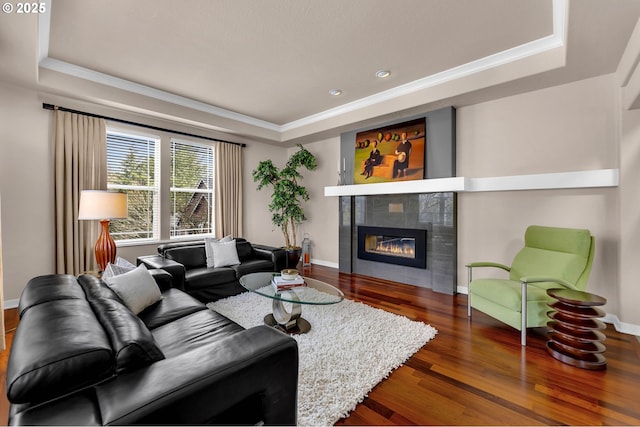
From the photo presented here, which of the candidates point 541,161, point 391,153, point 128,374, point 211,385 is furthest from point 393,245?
point 128,374

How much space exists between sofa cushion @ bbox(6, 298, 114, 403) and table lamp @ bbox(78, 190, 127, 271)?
7.02 feet

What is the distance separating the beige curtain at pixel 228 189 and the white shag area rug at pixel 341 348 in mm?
1931

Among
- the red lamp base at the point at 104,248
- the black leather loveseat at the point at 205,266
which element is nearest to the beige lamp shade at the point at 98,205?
the red lamp base at the point at 104,248

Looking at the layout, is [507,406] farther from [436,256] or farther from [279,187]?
[279,187]

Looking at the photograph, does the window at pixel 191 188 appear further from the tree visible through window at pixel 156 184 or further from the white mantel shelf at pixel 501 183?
the white mantel shelf at pixel 501 183

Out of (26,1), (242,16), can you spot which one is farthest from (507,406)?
(26,1)

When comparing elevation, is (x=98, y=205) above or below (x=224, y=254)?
above

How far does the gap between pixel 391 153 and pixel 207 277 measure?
126 inches

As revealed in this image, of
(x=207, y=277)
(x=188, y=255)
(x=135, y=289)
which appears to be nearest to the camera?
(x=135, y=289)

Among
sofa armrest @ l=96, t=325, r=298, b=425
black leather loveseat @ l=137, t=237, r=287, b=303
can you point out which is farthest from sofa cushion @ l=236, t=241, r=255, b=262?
sofa armrest @ l=96, t=325, r=298, b=425

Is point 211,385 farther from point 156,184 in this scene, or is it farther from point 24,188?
point 156,184

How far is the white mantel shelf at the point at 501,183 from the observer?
114 inches

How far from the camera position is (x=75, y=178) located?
3498 millimetres

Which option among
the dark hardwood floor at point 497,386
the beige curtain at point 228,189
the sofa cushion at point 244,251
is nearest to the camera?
the dark hardwood floor at point 497,386
